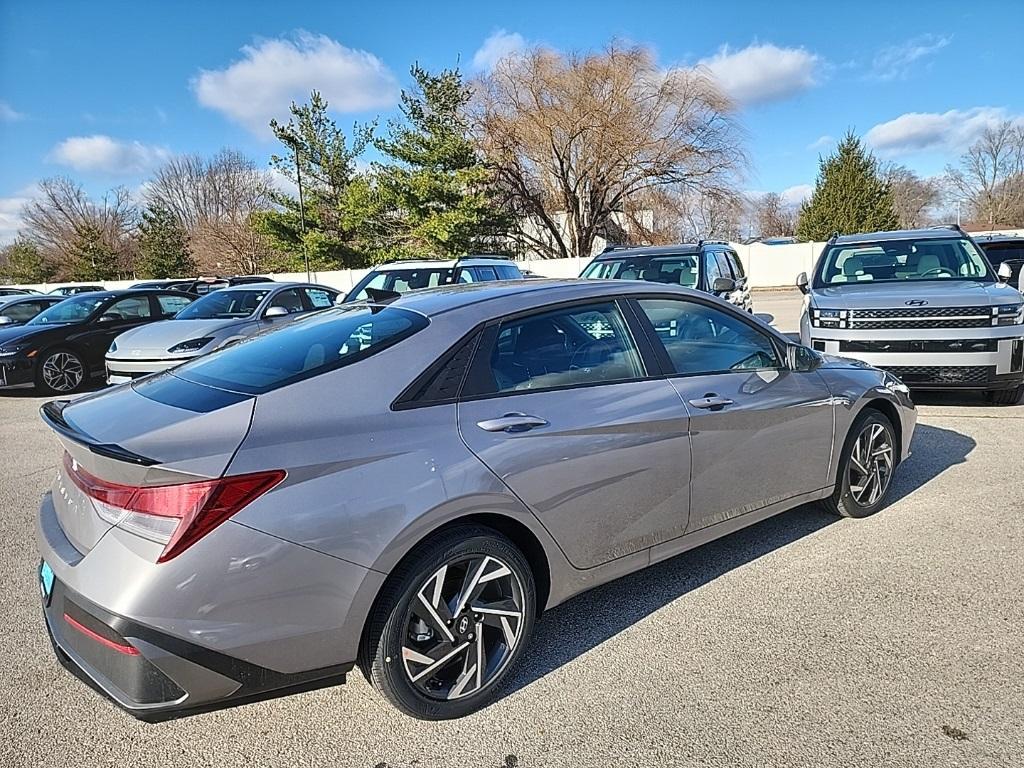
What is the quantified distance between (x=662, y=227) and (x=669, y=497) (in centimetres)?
3435

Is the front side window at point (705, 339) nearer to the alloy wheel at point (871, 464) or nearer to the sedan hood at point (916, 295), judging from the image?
the alloy wheel at point (871, 464)

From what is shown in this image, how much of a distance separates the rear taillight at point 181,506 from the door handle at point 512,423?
786 millimetres

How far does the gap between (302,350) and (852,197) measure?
41.9 m

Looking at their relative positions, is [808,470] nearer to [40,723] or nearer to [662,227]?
[40,723]

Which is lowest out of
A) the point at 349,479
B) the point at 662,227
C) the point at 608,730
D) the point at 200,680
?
the point at 608,730

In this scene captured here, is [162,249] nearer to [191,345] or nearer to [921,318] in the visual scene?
[191,345]

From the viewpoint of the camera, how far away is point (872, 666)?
2.80m

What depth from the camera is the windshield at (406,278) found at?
34.8 feet

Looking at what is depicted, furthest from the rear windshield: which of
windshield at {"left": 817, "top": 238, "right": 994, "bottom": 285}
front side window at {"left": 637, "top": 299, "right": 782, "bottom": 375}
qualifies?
windshield at {"left": 817, "top": 238, "right": 994, "bottom": 285}

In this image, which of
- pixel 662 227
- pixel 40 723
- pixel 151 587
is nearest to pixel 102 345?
pixel 40 723

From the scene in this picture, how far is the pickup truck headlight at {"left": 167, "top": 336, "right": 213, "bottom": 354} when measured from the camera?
8812mm

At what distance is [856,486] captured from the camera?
427cm

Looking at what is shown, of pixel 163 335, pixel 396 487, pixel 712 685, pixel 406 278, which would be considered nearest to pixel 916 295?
pixel 712 685

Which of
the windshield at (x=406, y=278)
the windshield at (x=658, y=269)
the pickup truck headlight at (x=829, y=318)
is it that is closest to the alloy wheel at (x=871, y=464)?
the pickup truck headlight at (x=829, y=318)
